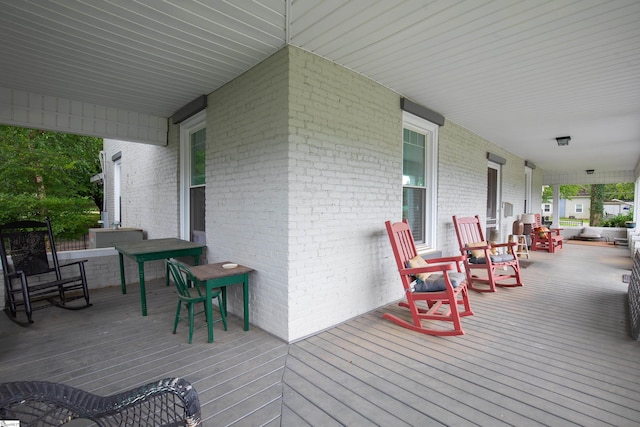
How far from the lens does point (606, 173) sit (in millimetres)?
11867

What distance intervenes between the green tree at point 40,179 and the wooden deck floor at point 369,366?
249 inches

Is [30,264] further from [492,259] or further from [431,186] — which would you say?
[492,259]

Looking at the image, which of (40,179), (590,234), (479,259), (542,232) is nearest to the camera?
(479,259)

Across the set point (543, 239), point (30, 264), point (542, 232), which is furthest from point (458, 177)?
point (30, 264)

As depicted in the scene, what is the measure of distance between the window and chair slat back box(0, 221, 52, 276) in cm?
489

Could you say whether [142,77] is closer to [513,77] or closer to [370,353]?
[370,353]

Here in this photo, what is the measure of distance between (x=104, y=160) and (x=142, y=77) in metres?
7.99

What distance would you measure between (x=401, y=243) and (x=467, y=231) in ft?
7.05

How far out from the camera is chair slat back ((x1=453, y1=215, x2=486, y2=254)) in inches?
185

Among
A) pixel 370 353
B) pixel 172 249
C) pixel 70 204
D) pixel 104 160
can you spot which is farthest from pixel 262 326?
pixel 104 160

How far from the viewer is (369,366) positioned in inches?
95.2

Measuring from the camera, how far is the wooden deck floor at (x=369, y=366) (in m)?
1.89

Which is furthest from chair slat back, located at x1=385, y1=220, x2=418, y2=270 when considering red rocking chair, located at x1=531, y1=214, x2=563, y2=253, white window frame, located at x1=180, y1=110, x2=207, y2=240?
red rocking chair, located at x1=531, y1=214, x2=563, y2=253

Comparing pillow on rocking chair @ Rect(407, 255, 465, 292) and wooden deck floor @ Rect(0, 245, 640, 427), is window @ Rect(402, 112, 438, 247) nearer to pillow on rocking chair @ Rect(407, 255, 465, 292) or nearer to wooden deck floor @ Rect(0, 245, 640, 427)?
pillow on rocking chair @ Rect(407, 255, 465, 292)
